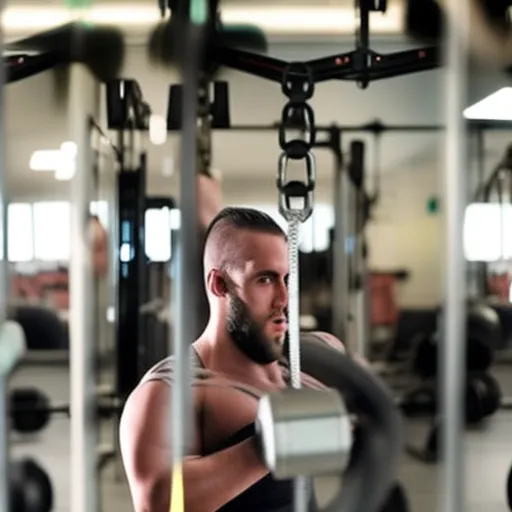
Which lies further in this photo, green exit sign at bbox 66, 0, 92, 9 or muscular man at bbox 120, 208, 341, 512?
green exit sign at bbox 66, 0, 92, 9

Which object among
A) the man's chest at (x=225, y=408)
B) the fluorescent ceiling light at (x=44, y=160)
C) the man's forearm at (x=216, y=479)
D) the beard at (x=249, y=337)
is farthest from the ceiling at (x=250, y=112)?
the man's forearm at (x=216, y=479)

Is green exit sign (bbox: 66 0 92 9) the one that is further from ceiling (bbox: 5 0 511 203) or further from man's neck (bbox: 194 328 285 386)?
man's neck (bbox: 194 328 285 386)

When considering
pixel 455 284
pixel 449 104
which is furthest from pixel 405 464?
pixel 449 104

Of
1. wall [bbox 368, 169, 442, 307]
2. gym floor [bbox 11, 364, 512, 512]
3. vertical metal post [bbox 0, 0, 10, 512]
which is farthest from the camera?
wall [bbox 368, 169, 442, 307]

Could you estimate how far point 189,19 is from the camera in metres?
1.32

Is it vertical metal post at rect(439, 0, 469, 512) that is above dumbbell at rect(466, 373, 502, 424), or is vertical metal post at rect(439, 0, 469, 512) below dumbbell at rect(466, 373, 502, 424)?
above

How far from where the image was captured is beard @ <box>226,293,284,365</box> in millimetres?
1346

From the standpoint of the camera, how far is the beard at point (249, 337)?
135cm

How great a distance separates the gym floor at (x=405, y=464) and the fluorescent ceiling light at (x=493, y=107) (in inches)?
22.0

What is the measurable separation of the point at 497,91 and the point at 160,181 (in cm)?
74

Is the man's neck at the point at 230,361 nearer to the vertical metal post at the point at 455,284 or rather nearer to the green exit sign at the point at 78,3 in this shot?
the vertical metal post at the point at 455,284

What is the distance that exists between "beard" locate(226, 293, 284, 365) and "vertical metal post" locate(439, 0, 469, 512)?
1.02ft

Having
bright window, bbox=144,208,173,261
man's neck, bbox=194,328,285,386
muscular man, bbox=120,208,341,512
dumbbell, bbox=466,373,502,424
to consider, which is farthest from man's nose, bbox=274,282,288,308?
dumbbell, bbox=466,373,502,424

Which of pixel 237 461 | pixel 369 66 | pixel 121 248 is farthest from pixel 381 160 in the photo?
pixel 237 461
